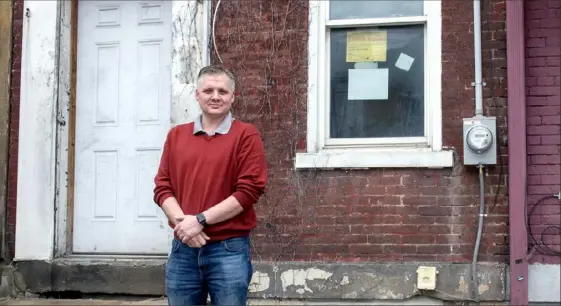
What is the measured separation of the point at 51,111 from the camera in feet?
20.3

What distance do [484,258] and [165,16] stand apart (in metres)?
3.60

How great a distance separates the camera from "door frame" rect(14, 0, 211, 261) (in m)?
5.99

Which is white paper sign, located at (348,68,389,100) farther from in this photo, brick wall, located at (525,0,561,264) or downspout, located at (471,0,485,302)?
brick wall, located at (525,0,561,264)

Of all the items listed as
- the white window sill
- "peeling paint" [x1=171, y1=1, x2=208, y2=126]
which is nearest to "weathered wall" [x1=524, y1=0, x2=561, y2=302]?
the white window sill

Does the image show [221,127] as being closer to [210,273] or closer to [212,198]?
[212,198]

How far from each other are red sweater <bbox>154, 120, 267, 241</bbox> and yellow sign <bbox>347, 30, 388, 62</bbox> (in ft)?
8.74

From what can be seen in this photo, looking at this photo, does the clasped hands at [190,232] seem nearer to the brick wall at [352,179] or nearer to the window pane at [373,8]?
the brick wall at [352,179]

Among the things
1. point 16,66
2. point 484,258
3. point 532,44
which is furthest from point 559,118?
point 16,66

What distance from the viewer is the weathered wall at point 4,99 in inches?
247

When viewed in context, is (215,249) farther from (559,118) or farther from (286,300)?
(559,118)

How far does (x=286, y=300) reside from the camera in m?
5.66

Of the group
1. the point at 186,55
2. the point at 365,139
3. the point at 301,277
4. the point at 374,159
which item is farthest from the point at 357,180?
the point at 186,55

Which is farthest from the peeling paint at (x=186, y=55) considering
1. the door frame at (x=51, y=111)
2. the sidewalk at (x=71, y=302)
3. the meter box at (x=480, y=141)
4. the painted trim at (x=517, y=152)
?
the painted trim at (x=517, y=152)

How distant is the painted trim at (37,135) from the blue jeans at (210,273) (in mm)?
3127
